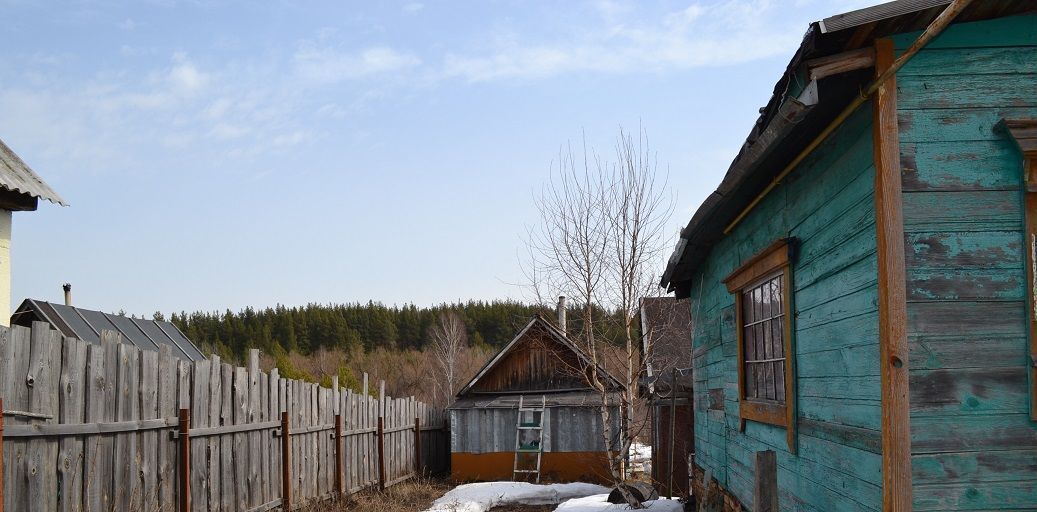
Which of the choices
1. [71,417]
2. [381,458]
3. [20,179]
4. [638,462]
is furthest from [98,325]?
[638,462]

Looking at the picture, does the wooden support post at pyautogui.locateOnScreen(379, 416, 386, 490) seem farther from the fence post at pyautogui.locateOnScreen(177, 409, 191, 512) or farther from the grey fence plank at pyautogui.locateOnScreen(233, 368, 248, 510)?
the fence post at pyautogui.locateOnScreen(177, 409, 191, 512)

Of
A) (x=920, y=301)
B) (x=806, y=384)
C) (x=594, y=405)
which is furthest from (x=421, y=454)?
(x=920, y=301)

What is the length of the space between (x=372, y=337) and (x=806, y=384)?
67.3 meters

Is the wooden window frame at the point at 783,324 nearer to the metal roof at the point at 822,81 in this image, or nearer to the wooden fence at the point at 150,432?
the metal roof at the point at 822,81

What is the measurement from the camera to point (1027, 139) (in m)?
4.20

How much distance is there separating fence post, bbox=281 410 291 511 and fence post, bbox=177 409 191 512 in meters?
2.62

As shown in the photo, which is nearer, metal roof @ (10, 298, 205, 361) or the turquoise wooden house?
the turquoise wooden house

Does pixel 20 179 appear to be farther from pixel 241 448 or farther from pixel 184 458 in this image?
pixel 184 458

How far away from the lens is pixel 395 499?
14891mm

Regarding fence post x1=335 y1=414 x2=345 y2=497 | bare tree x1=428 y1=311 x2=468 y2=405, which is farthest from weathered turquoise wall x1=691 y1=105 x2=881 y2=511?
bare tree x1=428 y1=311 x2=468 y2=405

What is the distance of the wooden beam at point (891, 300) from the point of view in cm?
413

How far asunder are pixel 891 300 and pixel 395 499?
1190cm

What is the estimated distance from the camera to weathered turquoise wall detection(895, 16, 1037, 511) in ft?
13.5

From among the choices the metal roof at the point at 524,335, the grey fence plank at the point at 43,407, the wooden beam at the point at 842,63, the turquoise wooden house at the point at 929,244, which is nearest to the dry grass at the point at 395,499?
the metal roof at the point at 524,335
